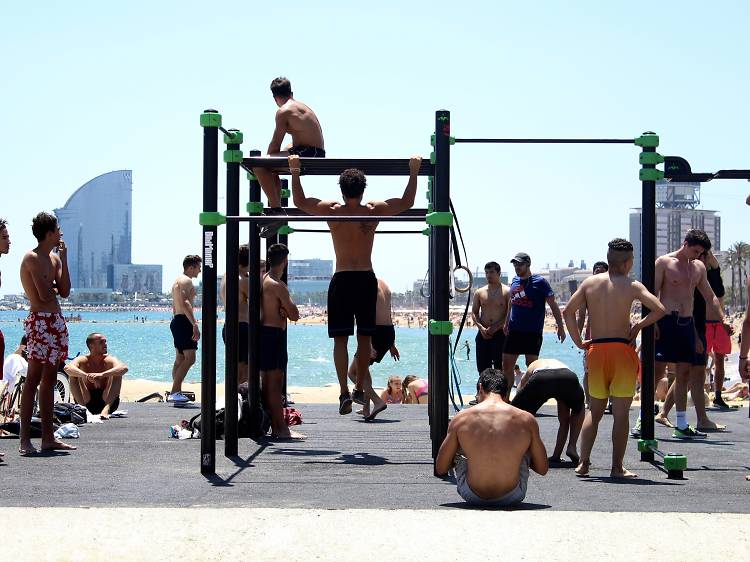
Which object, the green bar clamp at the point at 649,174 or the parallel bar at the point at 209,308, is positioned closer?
the parallel bar at the point at 209,308

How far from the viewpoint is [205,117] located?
7.48 meters

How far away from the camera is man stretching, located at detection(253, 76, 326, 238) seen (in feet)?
28.8

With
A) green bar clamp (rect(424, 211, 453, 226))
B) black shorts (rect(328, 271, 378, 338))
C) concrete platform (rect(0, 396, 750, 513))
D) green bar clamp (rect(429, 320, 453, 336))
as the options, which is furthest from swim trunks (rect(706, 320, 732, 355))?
green bar clamp (rect(424, 211, 453, 226))

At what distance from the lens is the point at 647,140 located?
322 inches

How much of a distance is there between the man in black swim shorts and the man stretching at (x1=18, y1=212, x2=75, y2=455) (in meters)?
3.44

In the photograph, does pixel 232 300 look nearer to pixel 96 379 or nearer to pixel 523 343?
pixel 96 379

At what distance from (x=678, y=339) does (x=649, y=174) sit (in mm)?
2158

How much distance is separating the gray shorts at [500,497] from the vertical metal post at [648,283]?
230 centimetres

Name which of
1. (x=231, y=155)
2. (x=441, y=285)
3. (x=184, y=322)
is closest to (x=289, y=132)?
(x=231, y=155)

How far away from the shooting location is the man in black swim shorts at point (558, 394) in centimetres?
794

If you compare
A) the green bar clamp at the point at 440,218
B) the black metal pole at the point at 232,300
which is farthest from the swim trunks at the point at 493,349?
the green bar clamp at the point at 440,218

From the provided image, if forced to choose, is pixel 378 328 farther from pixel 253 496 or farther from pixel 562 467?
Answer: pixel 253 496

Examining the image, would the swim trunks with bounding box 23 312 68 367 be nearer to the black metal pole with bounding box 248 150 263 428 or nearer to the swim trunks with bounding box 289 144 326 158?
the black metal pole with bounding box 248 150 263 428

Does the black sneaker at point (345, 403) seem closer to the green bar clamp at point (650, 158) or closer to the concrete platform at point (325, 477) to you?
the concrete platform at point (325, 477)
